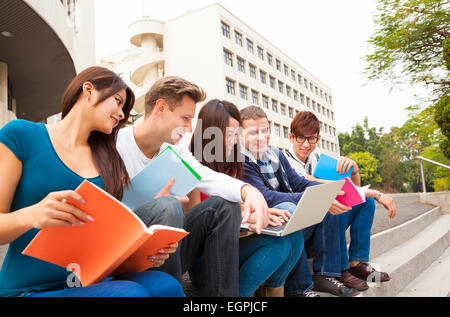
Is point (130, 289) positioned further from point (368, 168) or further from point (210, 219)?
point (368, 168)

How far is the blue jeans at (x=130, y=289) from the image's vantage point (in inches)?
33.1

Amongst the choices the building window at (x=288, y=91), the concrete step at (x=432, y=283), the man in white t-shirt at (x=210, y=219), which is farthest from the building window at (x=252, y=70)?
the man in white t-shirt at (x=210, y=219)

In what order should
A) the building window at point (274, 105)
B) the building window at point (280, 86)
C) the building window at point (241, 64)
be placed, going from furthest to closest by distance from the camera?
the building window at point (280, 86), the building window at point (274, 105), the building window at point (241, 64)

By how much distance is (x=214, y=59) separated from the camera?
20.1 m

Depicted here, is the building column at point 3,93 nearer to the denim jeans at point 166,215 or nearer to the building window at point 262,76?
the denim jeans at point 166,215

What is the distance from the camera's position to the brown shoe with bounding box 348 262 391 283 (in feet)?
7.32

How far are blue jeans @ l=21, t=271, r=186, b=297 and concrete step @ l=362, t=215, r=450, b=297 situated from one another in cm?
153

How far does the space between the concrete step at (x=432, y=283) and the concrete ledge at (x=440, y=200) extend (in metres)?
3.83

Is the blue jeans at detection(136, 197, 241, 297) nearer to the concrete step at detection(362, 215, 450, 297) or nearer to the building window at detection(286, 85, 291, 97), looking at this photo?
the concrete step at detection(362, 215, 450, 297)

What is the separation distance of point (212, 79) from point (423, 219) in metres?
16.5

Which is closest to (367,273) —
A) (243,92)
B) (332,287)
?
(332,287)
